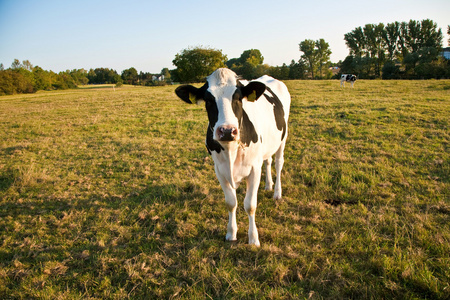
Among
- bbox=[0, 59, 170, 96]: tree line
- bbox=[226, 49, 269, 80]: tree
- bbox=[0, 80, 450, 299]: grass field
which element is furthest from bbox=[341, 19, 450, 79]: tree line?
bbox=[0, 80, 450, 299]: grass field

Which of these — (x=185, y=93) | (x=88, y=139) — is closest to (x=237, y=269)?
(x=185, y=93)

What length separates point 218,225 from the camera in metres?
3.74

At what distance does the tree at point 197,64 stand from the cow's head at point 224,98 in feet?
138

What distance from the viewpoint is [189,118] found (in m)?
→ 11.4

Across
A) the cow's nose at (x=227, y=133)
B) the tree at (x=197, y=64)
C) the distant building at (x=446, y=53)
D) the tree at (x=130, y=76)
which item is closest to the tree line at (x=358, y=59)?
the tree at (x=197, y=64)

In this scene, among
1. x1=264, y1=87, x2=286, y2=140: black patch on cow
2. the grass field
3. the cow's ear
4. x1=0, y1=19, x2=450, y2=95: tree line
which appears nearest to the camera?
the grass field

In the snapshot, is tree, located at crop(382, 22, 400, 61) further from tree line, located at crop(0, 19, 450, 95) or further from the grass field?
the grass field

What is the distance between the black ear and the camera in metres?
3.11

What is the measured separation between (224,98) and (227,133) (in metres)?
0.49

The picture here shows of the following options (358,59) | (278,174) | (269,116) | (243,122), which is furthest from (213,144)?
(358,59)

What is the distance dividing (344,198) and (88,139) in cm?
820

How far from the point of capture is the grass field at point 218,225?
2627mm

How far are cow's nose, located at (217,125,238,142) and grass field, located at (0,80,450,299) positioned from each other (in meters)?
1.43

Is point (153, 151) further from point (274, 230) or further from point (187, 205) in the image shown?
point (274, 230)
